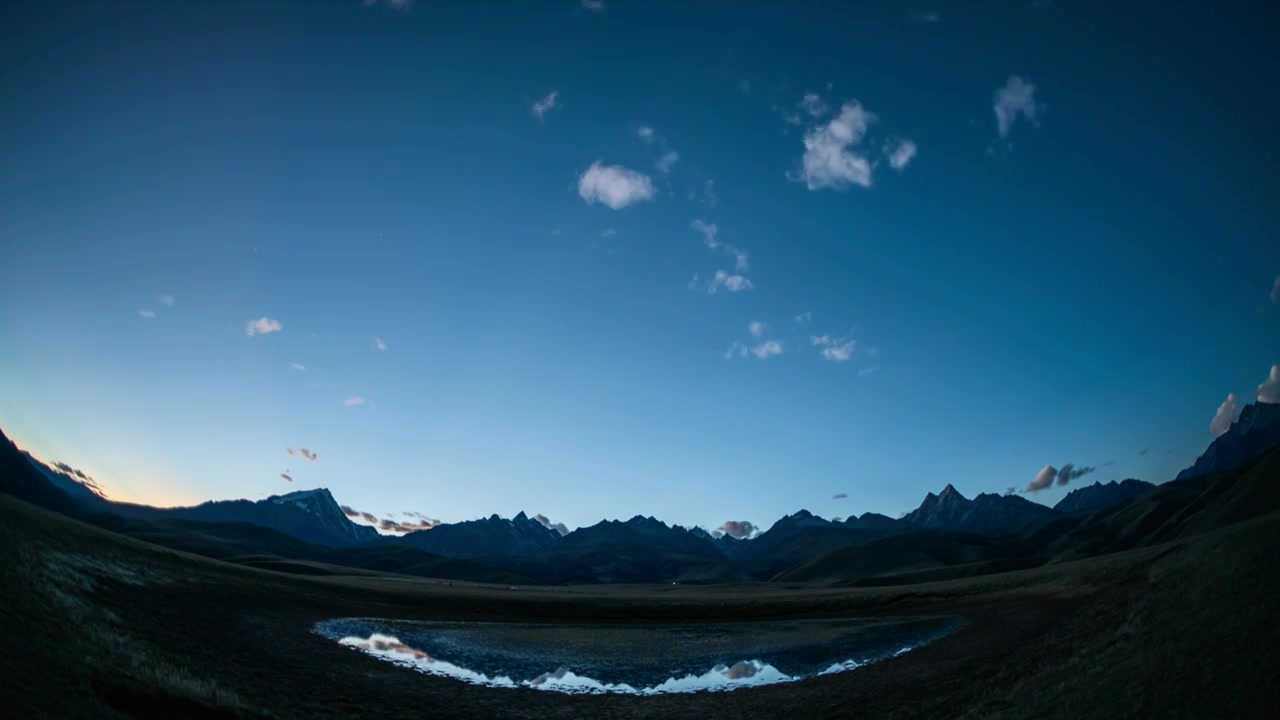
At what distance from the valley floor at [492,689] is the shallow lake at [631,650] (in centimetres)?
250

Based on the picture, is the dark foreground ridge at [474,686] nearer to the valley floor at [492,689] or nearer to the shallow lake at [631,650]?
the valley floor at [492,689]

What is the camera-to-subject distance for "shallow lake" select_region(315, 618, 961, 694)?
29.6m

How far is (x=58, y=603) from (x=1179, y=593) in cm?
5104

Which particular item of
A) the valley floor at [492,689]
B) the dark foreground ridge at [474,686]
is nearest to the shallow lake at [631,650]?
the dark foreground ridge at [474,686]

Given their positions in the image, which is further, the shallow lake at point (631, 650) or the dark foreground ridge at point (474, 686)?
the shallow lake at point (631, 650)

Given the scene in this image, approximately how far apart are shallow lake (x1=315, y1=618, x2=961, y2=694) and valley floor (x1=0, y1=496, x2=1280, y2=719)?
8.21 ft

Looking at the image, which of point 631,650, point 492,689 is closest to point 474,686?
point 492,689

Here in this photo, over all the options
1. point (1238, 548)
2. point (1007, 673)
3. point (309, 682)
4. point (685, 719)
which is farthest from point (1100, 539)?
point (309, 682)

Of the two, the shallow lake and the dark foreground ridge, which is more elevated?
the dark foreground ridge

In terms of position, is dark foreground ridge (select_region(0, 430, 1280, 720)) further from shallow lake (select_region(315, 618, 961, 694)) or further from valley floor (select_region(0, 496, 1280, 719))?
shallow lake (select_region(315, 618, 961, 694))

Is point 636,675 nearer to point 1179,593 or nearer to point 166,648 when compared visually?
point 166,648

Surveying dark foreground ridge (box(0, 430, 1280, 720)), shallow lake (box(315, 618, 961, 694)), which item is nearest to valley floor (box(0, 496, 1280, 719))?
dark foreground ridge (box(0, 430, 1280, 720))

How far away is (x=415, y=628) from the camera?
4759cm

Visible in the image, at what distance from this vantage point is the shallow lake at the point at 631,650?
97.2 ft
